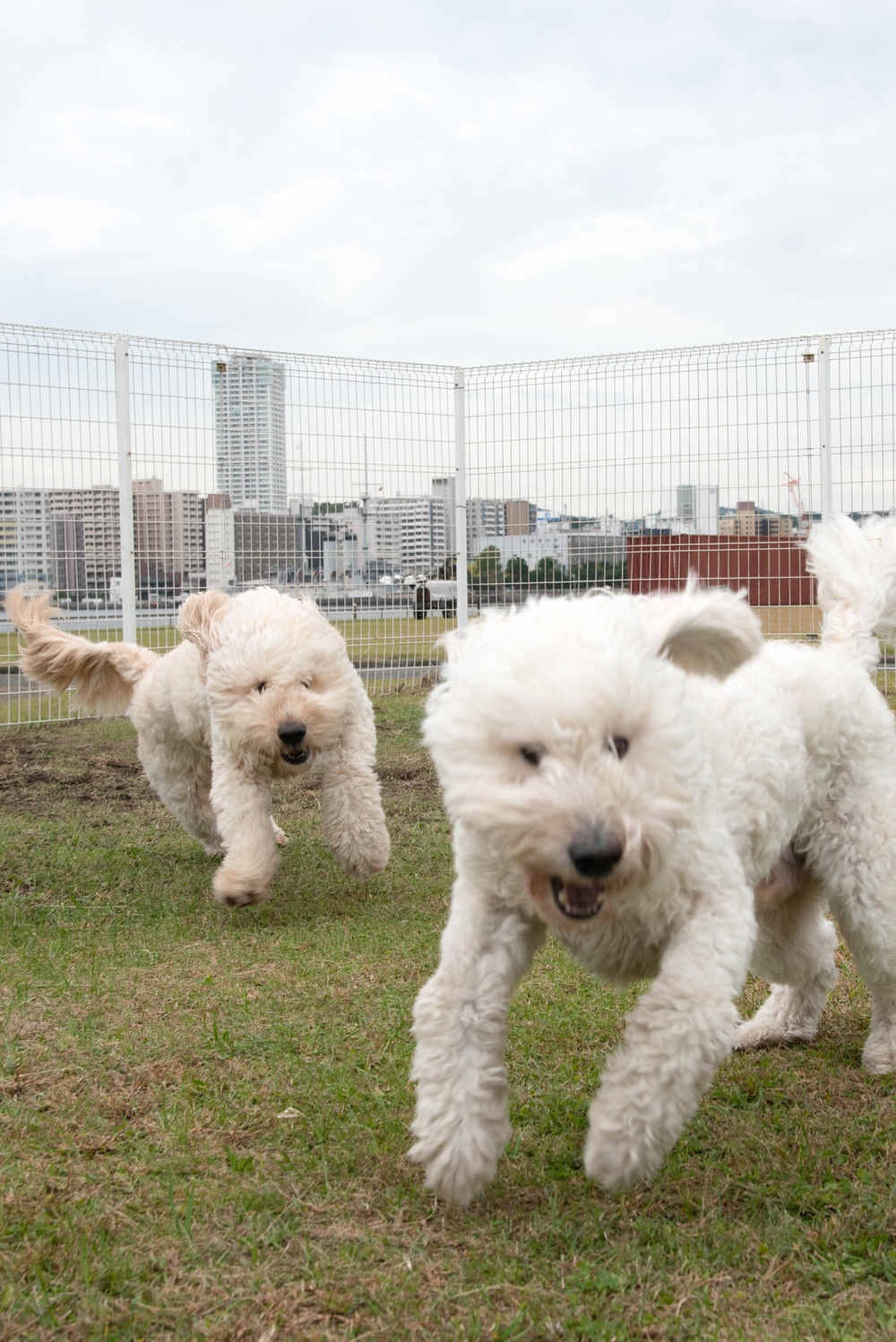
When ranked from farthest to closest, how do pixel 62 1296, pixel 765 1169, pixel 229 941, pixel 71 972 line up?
pixel 229 941 < pixel 71 972 < pixel 765 1169 < pixel 62 1296

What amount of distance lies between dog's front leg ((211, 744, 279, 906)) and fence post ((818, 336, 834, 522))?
6379 millimetres

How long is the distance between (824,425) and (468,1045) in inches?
345

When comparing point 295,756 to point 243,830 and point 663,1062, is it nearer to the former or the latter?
point 243,830

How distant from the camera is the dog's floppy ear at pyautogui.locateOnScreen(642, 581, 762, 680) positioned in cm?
267

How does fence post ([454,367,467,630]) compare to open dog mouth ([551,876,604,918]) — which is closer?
open dog mouth ([551,876,604,918])

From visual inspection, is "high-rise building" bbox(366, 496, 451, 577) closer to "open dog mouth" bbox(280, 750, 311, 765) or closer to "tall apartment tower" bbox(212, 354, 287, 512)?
"tall apartment tower" bbox(212, 354, 287, 512)

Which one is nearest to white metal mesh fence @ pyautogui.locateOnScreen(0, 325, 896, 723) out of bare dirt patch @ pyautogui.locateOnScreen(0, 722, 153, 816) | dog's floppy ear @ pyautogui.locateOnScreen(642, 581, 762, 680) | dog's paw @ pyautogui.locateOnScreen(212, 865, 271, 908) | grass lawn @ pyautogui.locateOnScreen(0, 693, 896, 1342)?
bare dirt patch @ pyautogui.locateOnScreen(0, 722, 153, 816)

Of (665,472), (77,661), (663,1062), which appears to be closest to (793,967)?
(663,1062)

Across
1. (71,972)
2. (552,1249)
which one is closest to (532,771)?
(552,1249)

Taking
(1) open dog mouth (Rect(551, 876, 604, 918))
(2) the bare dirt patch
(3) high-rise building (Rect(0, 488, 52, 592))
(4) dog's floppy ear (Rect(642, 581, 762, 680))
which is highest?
(3) high-rise building (Rect(0, 488, 52, 592))

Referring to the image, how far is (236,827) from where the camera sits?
17.1ft

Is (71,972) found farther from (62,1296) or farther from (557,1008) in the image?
(62,1296)

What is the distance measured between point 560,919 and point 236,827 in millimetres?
2986

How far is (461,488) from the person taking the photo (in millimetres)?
11680
